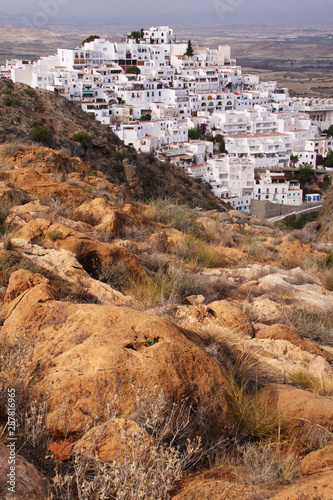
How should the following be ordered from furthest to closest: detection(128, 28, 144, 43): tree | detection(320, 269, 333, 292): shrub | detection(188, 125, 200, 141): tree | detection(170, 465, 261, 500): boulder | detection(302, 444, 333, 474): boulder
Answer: detection(128, 28, 144, 43): tree → detection(188, 125, 200, 141): tree → detection(320, 269, 333, 292): shrub → detection(302, 444, 333, 474): boulder → detection(170, 465, 261, 500): boulder

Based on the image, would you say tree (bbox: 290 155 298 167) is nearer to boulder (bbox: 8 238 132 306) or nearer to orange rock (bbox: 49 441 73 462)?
boulder (bbox: 8 238 132 306)

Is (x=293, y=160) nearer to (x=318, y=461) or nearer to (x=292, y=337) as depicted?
(x=292, y=337)

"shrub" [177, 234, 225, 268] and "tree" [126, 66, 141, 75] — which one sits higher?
"tree" [126, 66, 141, 75]

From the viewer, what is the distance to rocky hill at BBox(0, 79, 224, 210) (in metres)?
19.0

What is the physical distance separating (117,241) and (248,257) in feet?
6.41

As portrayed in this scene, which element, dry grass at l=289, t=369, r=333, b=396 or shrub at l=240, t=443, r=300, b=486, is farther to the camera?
dry grass at l=289, t=369, r=333, b=396

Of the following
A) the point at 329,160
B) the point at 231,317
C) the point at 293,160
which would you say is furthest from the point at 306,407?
the point at 329,160

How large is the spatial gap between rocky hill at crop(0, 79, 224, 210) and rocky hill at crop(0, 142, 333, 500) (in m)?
13.2

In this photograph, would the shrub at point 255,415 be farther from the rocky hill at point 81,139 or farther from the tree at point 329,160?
the tree at point 329,160

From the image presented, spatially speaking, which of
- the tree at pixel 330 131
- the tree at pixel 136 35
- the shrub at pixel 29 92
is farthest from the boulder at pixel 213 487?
the tree at pixel 136 35

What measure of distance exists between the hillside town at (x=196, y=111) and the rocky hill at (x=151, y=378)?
3238 centimetres

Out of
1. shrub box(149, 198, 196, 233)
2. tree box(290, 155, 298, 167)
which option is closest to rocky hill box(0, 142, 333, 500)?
shrub box(149, 198, 196, 233)

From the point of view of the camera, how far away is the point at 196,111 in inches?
2039

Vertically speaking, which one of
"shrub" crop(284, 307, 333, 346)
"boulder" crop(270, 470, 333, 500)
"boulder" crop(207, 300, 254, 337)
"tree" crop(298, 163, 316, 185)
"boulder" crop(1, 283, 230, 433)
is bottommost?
"tree" crop(298, 163, 316, 185)
